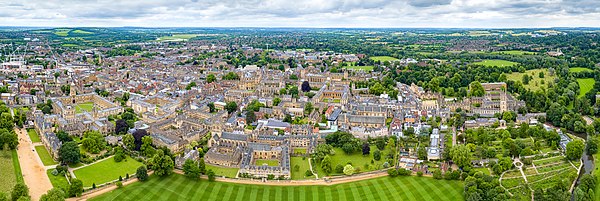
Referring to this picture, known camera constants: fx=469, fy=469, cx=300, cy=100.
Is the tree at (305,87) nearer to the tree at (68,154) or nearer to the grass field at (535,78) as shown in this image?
the grass field at (535,78)

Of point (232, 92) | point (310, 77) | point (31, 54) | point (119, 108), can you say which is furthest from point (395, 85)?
point (31, 54)

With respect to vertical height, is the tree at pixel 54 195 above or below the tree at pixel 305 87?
below

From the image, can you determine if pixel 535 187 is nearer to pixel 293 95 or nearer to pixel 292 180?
pixel 292 180

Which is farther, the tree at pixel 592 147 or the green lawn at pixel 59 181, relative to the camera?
the tree at pixel 592 147

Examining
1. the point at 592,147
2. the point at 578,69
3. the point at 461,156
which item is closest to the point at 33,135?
the point at 461,156

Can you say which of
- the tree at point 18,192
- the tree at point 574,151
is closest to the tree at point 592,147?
the tree at point 574,151

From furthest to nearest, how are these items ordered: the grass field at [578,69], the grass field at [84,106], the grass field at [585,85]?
the grass field at [578,69] < the grass field at [585,85] < the grass field at [84,106]

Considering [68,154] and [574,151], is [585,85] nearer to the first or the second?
[574,151]
